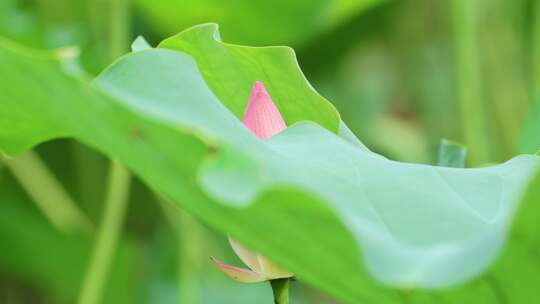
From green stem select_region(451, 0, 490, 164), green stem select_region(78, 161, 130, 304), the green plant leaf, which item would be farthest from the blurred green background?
the green plant leaf

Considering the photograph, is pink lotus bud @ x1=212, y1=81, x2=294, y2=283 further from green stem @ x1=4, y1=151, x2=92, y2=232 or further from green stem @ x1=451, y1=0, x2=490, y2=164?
green stem @ x1=4, y1=151, x2=92, y2=232

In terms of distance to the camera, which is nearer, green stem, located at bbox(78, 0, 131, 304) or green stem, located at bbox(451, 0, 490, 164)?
green stem, located at bbox(78, 0, 131, 304)

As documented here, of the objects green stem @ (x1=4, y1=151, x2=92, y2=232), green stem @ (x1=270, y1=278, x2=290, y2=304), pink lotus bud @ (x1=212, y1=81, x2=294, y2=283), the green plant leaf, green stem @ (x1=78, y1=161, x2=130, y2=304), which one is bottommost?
green stem @ (x1=270, y1=278, x2=290, y2=304)

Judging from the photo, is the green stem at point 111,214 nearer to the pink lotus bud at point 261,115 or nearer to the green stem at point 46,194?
the green stem at point 46,194

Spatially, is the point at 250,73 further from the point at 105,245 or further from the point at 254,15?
the point at 254,15

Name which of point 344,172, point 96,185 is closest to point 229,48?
point 344,172

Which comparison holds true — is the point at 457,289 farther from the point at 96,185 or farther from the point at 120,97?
the point at 96,185

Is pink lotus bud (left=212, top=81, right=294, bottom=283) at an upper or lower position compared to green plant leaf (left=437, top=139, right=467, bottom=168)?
lower
